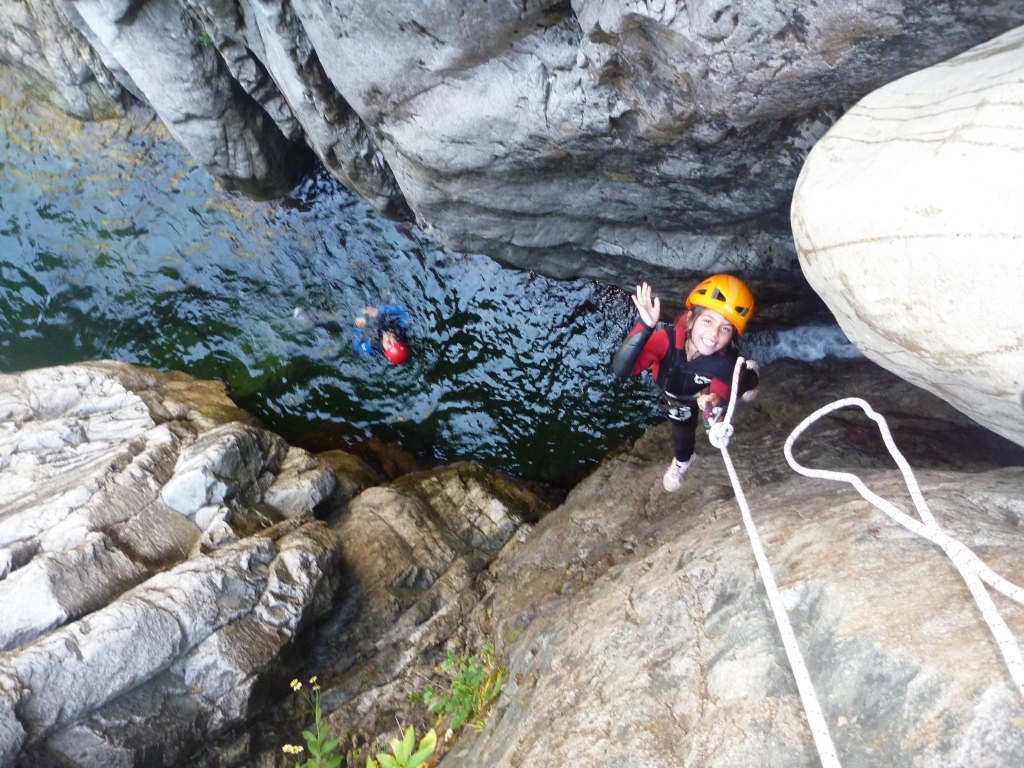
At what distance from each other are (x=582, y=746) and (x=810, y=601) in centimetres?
111

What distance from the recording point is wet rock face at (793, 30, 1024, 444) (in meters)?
2.19

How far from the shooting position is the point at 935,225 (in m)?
2.36

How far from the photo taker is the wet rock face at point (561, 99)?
9.93ft

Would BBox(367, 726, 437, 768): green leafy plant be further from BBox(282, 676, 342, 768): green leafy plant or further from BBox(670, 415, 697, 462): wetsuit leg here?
BBox(670, 415, 697, 462): wetsuit leg

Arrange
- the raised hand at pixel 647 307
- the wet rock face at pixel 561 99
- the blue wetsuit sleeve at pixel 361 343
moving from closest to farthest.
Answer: the wet rock face at pixel 561 99 → the raised hand at pixel 647 307 → the blue wetsuit sleeve at pixel 361 343

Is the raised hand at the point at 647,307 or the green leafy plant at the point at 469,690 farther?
the raised hand at the point at 647,307

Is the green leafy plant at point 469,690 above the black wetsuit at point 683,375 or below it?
below

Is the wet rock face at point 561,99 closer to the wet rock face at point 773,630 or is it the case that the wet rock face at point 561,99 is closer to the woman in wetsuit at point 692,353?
the woman in wetsuit at point 692,353

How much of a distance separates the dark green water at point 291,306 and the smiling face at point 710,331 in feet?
6.65

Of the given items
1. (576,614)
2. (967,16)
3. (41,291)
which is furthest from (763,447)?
(41,291)

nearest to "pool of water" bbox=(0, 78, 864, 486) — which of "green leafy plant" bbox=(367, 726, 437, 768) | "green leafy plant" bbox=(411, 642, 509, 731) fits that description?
"green leafy plant" bbox=(411, 642, 509, 731)

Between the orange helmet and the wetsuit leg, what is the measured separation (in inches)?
34.7

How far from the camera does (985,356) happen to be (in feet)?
7.66

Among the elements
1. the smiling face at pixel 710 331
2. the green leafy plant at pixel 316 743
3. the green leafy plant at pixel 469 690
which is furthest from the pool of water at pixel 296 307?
the green leafy plant at pixel 316 743
